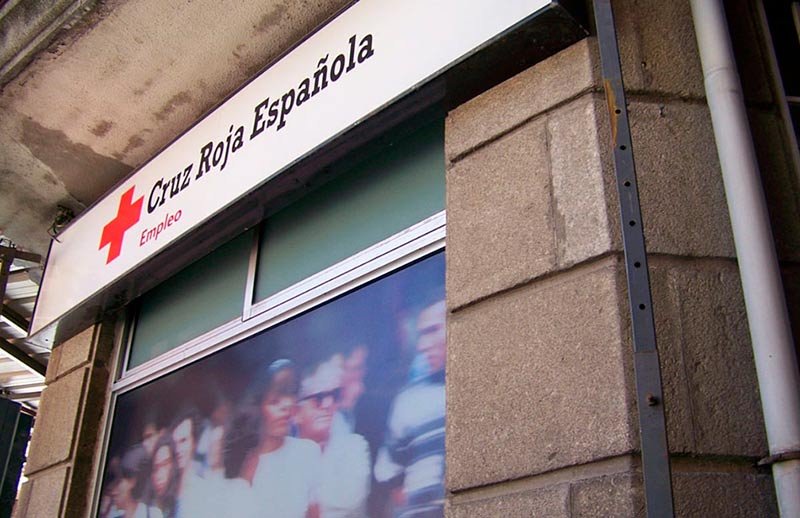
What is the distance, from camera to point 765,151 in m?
2.76

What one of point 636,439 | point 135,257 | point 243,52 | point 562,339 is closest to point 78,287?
point 135,257

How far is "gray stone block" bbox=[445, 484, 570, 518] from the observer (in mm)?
2289

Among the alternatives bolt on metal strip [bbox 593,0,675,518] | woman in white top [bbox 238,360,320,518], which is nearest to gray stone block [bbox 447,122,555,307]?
bolt on metal strip [bbox 593,0,675,518]

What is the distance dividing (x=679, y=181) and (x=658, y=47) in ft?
1.64

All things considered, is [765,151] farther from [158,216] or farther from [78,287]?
[78,287]

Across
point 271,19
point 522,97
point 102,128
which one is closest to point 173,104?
point 102,128

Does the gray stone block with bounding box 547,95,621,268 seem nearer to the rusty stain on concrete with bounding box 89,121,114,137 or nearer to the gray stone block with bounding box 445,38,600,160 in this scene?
the gray stone block with bounding box 445,38,600,160

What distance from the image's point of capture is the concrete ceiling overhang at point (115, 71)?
13.5ft

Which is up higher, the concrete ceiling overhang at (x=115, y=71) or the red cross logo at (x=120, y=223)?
the concrete ceiling overhang at (x=115, y=71)

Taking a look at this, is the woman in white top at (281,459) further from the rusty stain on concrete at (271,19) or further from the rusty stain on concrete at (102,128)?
the rusty stain on concrete at (102,128)

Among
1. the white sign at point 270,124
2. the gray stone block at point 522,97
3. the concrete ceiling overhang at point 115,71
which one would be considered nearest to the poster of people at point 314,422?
the gray stone block at point 522,97

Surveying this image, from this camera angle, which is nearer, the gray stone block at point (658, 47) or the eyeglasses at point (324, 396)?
the gray stone block at point (658, 47)

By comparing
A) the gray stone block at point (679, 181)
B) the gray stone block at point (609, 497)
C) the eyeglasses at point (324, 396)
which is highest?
the gray stone block at point (679, 181)

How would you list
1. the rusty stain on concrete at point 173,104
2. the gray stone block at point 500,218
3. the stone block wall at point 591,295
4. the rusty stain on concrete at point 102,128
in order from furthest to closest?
the rusty stain on concrete at point 102,128
the rusty stain on concrete at point 173,104
the gray stone block at point 500,218
the stone block wall at point 591,295
